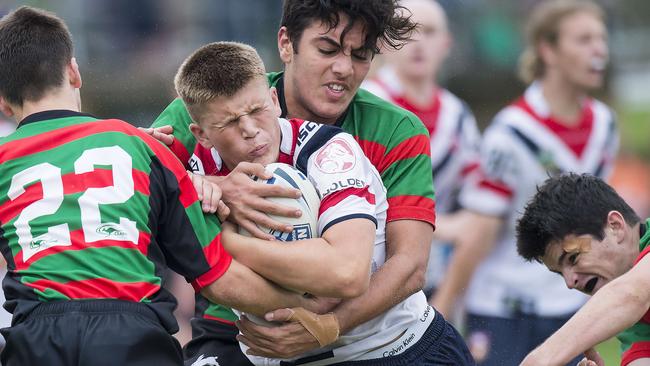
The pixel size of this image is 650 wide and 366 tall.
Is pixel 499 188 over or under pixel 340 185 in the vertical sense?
under

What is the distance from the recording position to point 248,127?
13.9ft

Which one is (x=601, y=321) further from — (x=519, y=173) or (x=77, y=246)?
A: (x=519, y=173)

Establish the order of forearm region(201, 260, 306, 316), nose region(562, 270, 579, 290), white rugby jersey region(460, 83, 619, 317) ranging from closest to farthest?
forearm region(201, 260, 306, 316), nose region(562, 270, 579, 290), white rugby jersey region(460, 83, 619, 317)

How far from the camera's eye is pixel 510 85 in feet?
57.1

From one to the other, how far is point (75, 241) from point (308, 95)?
54.4 inches

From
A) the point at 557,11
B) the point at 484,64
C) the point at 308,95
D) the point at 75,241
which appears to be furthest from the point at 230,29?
the point at 75,241

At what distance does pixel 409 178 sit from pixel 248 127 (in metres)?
0.84

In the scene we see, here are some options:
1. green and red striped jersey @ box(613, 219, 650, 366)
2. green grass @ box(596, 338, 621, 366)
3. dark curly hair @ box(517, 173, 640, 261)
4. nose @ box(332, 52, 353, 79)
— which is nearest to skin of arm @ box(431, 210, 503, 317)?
green grass @ box(596, 338, 621, 366)

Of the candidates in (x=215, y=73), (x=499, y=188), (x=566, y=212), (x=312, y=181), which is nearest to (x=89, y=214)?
(x=215, y=73)

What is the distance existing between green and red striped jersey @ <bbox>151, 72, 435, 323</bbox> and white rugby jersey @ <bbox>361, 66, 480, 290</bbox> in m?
4.07

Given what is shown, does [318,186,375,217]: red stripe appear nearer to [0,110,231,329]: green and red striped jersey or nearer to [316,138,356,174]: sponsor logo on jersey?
[316,138,356,174]: sponsor logo on jersey

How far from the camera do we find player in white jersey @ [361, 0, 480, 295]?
9.12 metres

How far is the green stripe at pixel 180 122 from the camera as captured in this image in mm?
4785

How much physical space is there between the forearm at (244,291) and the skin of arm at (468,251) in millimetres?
4327
